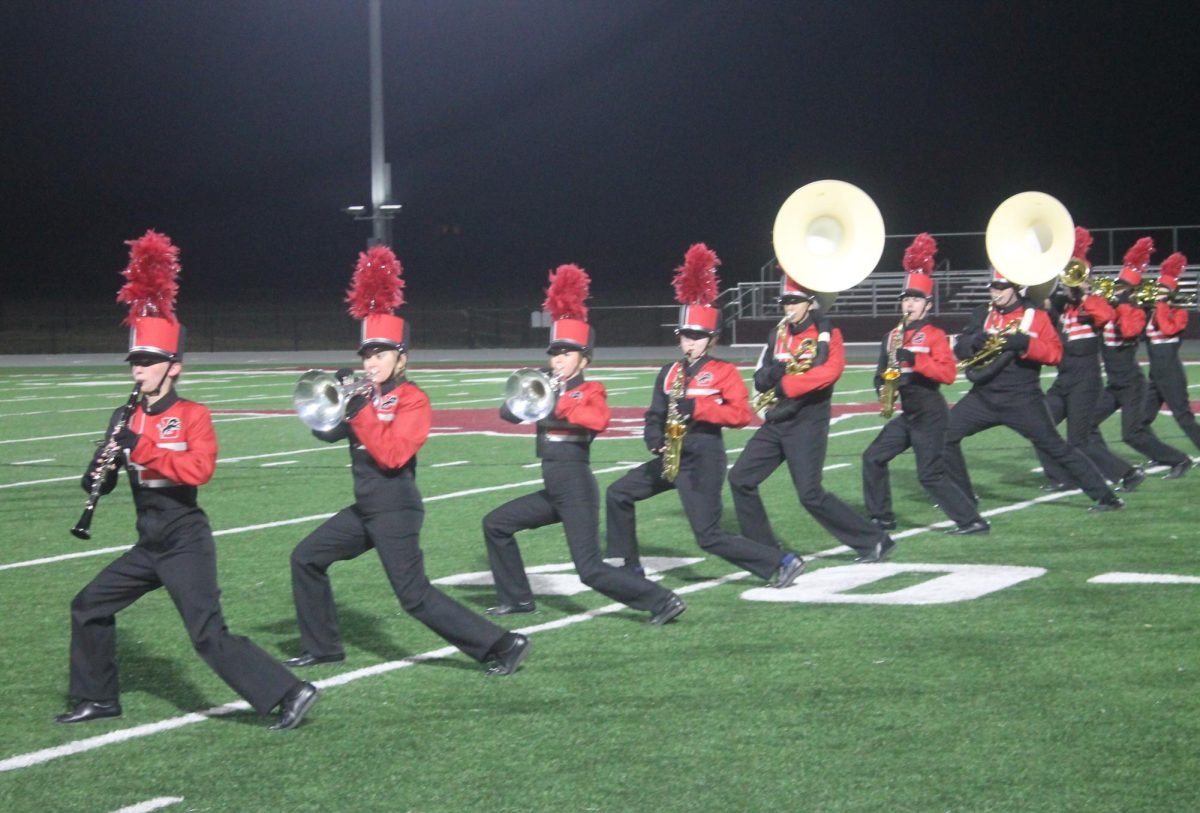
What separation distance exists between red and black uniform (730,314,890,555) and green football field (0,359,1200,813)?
30 centimetres

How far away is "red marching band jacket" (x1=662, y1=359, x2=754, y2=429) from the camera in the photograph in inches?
304

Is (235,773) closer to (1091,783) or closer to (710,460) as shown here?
(1091,783)

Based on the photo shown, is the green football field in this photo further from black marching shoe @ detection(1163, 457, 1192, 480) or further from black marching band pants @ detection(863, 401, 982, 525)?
black marching shoe @ detection(1163, 457, 1192, 480)

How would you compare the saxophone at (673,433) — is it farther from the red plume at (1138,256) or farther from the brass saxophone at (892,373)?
the red plume at (1138,256)

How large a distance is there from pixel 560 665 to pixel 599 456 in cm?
843

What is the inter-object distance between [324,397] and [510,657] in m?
1.24

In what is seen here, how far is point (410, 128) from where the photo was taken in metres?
46.0

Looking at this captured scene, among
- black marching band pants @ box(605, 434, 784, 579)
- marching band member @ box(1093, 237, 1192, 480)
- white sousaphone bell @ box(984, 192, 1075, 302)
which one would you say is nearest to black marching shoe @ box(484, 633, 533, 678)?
black marching band pants @ box(605, 434, 784, 579)

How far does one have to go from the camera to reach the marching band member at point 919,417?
9680 millimetres

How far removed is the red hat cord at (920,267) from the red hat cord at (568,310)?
10.7ft

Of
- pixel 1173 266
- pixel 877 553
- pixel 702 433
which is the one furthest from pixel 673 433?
pixel 1173 266

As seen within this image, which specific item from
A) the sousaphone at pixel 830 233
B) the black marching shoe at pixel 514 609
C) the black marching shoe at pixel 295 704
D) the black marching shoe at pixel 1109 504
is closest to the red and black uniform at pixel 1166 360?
the black marching shoe at pixel 1109 504

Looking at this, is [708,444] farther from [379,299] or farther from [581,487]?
[379,299]

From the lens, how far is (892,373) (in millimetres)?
9891
